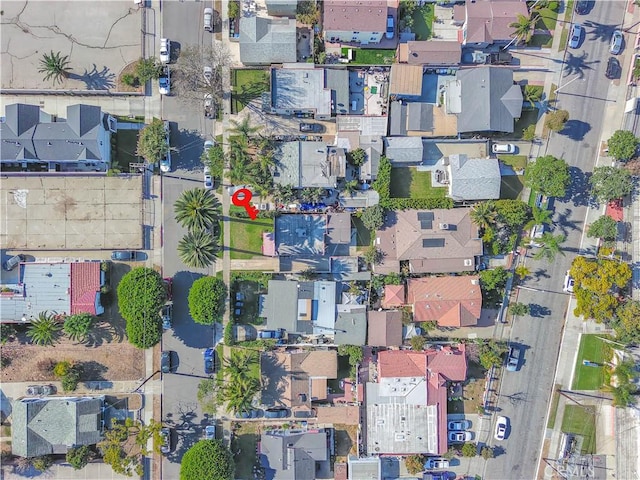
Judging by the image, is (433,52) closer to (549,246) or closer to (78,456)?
(549,246)

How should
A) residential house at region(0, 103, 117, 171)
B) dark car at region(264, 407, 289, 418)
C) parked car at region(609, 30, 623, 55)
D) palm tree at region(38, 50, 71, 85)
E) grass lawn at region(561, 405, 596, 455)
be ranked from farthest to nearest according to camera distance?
1. grass lawn at region(561, 405, 596, 455)
2. parked car at region(609, 30, 623, 55)
3. dark car at region(264, 407, 289, 418)
4. palm tree at region(38, 50, 71, 85)
5. residential house at region(0, 103, 117, 171)

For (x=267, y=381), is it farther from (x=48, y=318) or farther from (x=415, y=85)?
(x=415, y=85)

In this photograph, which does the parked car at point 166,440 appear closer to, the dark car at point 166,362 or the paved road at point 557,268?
the dark car at point 166,362

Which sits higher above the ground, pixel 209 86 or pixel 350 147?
pixel 209 86

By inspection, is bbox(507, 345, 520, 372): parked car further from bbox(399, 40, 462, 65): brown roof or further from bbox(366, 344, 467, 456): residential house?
bbox(399, 40, 462, 65): brown roof

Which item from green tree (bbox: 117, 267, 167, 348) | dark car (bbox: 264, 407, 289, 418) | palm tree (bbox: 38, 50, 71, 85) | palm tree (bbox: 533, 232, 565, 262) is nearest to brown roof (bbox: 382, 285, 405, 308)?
palm tree (bbox: 533, 232, 565, 262)

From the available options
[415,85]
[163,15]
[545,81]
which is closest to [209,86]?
[163,15]
